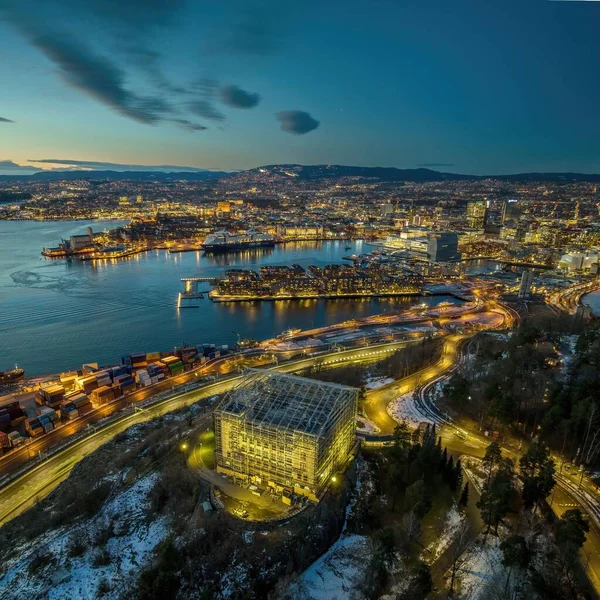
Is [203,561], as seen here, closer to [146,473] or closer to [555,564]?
[146,473]

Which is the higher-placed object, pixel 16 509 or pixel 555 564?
pixel 555 564

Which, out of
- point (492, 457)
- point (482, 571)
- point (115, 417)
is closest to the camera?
point (482, 571)

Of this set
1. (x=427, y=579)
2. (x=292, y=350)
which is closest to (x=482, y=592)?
(x=427, y=579)

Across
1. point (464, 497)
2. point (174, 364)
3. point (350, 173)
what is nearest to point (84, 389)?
point (174, 364)

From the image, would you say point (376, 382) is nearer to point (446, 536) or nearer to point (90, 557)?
point (446, 536)

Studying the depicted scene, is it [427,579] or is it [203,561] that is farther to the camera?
[203,561]

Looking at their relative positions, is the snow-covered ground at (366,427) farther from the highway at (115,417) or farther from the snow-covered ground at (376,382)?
the snow-covered ground at (376,382)
